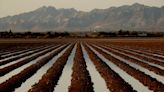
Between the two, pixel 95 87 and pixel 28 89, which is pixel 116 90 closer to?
pixel 95 87

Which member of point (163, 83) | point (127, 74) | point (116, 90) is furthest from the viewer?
point (127, 74)

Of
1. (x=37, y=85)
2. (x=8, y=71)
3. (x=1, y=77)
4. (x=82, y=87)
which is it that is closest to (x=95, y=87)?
(x=82, y=87)

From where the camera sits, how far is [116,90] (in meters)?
12.5

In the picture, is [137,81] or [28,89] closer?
[28,89]

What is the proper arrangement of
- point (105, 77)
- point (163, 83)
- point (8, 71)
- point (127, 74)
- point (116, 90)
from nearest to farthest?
point (116, 90) < point (163, 83) < point (105, 77) < point (127, 74) < point (8, 71)

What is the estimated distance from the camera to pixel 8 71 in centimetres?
1914

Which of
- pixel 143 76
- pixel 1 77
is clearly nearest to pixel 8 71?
pixel 1 77

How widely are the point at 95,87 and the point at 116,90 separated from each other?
Answer: 118cm

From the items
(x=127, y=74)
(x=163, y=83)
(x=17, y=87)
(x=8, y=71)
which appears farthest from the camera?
(x=8, y=71)

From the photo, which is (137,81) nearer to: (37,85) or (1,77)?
(37,85)

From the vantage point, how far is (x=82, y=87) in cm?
1312

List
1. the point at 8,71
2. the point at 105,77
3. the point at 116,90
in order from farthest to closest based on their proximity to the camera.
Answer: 1. the point at 8,71
2. the point at 105,77
3. the point at 116,90

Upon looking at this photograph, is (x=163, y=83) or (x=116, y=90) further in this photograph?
(x=163, y=83)

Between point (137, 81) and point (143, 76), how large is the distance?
5.16 feet
